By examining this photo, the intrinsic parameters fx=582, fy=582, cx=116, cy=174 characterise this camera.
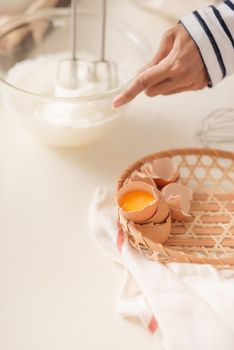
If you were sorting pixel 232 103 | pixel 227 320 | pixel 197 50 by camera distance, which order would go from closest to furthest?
pixel 227 320, pixel 197 50, pixel 232 103

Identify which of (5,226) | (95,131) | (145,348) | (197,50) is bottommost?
(145,348)

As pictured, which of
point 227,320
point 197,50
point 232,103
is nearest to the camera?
point 227,320

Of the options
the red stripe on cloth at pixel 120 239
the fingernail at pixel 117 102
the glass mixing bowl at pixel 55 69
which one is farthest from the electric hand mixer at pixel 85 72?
the red stripe on cloth at pixel 120 239

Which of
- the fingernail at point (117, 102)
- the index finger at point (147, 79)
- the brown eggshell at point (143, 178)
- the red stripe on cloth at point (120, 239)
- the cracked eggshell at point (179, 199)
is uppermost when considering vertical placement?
the index finger at point (147, 79)

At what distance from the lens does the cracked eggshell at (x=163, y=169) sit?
2.56 ft

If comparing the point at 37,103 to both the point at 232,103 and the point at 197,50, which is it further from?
the point at 232,103

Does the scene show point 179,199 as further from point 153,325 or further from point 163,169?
point 153,325

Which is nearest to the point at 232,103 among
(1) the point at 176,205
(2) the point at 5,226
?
(1) the point at 176,205

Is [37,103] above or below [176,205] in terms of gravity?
above

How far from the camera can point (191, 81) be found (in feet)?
2.41

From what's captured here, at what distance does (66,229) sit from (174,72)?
0.80ft

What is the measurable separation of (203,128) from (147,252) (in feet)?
0.93

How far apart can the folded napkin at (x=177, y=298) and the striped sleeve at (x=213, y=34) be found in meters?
0.24

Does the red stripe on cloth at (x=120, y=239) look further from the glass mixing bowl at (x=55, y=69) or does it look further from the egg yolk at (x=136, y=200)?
the glass mixing bowl at (x=55, y=69)
